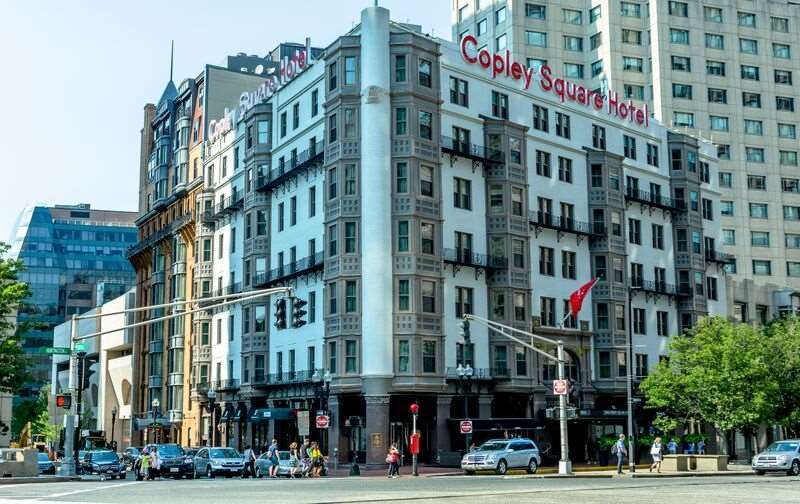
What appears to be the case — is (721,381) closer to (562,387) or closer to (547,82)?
(562,387)

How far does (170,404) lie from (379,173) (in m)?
40.8

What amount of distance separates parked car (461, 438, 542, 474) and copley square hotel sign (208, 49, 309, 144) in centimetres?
3204

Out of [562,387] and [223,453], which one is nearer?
[562,387]

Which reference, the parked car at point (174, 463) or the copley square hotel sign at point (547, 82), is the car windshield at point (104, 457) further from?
the copley square hotel sign at point (547, 82)

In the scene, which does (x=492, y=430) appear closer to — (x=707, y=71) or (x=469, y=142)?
(x=469, y=142)

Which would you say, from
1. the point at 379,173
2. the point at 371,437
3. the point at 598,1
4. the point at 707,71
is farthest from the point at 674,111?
the point at 371,437

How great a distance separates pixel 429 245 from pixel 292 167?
13.0 m

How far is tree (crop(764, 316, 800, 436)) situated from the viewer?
2685 inches

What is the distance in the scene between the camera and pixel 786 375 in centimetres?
6875

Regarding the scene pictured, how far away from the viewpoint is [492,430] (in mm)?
63125

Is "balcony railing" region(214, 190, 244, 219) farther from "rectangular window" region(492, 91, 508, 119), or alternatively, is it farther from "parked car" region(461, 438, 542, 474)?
"parked car" region(461, 438, 542, 474)

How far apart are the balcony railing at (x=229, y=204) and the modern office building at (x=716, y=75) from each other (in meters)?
43.1

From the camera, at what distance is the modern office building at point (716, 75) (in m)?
112

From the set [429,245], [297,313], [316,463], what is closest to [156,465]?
[316,463]
